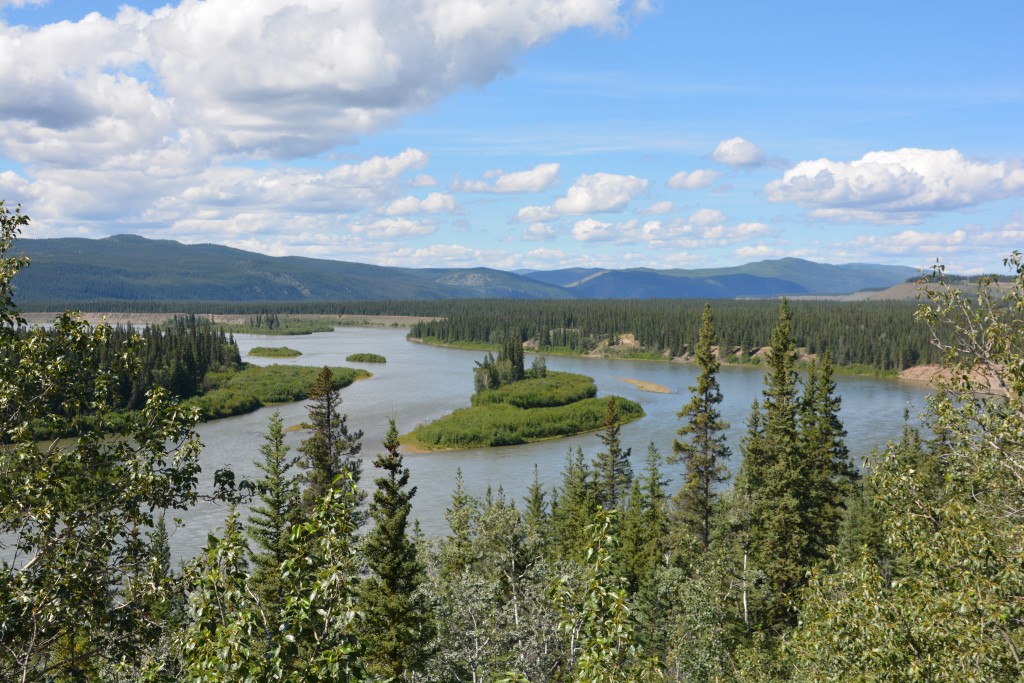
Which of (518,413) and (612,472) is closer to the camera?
(612,472)

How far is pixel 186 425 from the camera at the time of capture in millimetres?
13227

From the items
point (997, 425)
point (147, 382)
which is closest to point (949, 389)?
point (997, 425)

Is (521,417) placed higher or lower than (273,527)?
lower

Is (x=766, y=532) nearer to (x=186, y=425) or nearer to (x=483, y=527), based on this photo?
(x=483, y=527)

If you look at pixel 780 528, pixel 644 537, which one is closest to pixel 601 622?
pixel 780 528

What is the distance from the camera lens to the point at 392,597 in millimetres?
29312

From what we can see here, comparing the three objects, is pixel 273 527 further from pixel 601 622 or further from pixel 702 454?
pixel 601 622

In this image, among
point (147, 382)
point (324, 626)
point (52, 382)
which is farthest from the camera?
point (147, 382)

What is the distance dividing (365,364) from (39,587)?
514 feet

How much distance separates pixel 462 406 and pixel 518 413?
12.7 meters

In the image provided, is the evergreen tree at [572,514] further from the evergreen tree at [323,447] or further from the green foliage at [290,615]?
the green foliage at [290,615]

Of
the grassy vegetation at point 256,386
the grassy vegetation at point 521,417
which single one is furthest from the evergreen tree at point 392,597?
Result: the grassy vegetation at point 256,386

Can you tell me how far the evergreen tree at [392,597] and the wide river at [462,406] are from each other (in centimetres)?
1280

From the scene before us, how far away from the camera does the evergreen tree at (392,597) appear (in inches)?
1129
